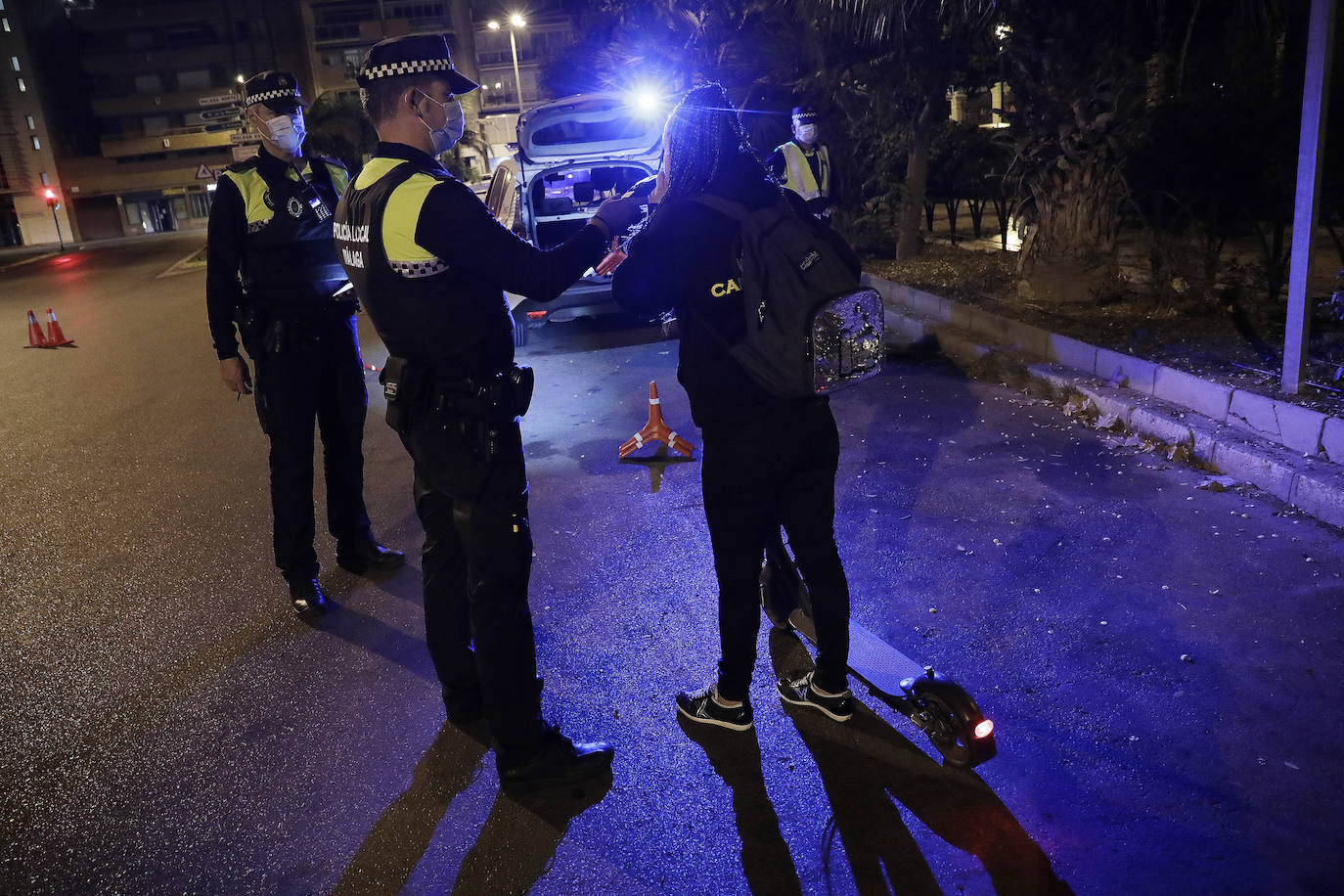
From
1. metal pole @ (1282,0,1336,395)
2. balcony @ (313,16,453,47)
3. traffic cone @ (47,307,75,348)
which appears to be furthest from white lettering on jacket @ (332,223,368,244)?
balcony @ (313,16,453,47)

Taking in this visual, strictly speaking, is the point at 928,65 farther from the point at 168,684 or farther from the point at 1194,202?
the point at 168,684

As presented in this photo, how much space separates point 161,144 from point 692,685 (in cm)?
7227

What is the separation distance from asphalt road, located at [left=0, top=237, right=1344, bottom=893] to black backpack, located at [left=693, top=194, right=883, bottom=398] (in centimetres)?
128

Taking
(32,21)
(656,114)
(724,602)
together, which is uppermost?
(32,21)

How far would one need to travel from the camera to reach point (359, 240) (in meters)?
2.82

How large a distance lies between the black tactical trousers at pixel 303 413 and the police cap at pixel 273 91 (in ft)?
3.17

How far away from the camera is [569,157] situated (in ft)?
32.1

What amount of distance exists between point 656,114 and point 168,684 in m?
8.23

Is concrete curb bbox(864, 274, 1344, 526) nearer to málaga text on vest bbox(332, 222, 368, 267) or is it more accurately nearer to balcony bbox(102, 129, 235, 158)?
málaga text on vest bbox(332, 222, 368, 267)

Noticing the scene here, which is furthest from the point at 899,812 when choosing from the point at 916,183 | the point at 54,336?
the point at 54,336

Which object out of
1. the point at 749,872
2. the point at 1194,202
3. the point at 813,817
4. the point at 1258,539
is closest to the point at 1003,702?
the point at 813,817

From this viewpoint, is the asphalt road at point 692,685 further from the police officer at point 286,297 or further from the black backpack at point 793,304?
the black backpack at point 793,304

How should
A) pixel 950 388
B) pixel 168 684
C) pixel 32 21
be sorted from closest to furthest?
pixel 168 684, pixel 950 388, pixel 32 21

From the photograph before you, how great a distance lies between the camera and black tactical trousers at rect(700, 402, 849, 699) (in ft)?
9.26
